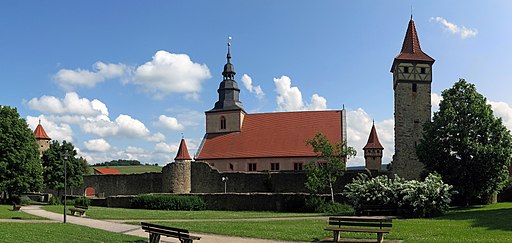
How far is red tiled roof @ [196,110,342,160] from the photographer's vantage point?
47250 millimetres

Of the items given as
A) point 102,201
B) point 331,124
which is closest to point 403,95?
point 331,124

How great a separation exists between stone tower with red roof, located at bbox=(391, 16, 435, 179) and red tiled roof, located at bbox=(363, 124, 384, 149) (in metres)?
3.17

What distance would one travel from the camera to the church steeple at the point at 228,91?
55.3 metres

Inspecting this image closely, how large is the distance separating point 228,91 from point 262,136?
8810 millimetres

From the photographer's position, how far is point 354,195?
2675 centimetres

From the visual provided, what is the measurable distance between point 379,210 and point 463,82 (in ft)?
41.4

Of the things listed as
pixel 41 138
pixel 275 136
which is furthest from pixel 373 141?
pixel 41 138

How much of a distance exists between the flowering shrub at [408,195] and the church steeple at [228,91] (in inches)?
1175

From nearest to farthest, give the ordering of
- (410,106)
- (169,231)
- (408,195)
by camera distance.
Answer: (169,231) → (408,195) → (410,106)

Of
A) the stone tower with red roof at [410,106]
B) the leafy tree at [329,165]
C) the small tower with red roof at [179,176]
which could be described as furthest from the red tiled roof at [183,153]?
the stone tower with red roof at [410,106]

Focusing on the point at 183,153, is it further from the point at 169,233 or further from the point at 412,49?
the point at 169,233

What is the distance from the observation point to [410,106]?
41.7m

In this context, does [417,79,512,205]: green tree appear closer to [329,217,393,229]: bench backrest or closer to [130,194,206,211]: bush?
[130,194,206,211]: bush

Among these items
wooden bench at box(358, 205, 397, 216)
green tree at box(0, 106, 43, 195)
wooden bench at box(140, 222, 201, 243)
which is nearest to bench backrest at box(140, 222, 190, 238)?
wooden bench at box(140, 222, 201, 243)
